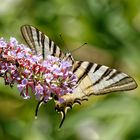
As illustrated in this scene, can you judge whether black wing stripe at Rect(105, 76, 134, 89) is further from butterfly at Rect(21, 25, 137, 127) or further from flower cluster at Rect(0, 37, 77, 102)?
flower cluster at Rect(0, 37, 77, 102)

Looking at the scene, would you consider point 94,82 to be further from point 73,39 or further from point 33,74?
point 73,39

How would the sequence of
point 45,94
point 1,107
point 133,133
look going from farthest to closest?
point 1,107 → point 133,133 → point 45,94

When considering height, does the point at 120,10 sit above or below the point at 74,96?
above

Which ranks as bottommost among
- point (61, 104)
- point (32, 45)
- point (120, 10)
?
point (61, 104)

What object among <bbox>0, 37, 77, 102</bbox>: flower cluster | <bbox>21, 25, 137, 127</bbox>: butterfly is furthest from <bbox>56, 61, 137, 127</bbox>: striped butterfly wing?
<bbox>0, 37, 77, 102</bbox>: flower cluster

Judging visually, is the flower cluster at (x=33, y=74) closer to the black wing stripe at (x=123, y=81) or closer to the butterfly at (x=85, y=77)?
the butterfly at (x=85, y=77)

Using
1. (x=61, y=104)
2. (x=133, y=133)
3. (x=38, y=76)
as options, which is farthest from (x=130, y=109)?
(x=38, y=76)

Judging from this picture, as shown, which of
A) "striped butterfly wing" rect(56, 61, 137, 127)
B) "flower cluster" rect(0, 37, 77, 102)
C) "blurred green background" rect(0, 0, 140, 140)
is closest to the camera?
"flower cluster" rect(0, 37, 77, 102)

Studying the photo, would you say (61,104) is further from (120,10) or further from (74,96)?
(120,10)
